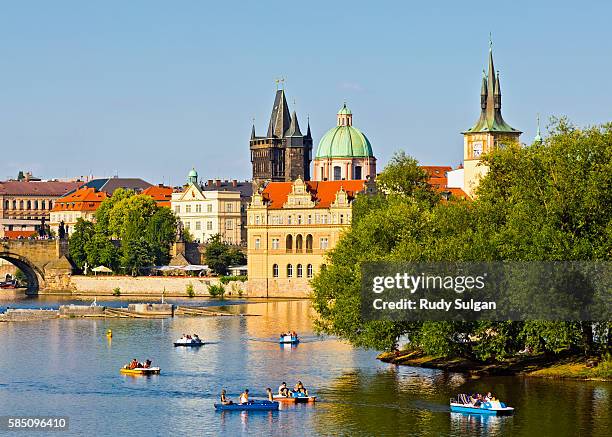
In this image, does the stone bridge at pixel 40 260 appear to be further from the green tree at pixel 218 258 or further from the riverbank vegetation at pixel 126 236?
the green tree at pixel 218 258

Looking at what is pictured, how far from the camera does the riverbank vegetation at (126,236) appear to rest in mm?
163250

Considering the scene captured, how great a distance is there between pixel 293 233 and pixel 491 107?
95.9 ft

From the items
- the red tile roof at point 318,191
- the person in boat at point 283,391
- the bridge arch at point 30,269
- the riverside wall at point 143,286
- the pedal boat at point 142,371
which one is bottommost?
the person in boat at point 283,391

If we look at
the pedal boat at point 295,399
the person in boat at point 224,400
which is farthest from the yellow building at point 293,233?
the person in boat at point 224,400

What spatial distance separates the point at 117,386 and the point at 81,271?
9104 centimetres

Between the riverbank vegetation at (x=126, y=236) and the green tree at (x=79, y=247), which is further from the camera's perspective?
the green tree at (x=79, y=247)

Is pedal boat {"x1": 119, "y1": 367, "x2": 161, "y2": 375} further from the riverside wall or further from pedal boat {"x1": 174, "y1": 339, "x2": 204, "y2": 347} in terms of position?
the riverside wall

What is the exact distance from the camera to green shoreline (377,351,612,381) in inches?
2827

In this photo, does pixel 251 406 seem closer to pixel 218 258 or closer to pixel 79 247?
pixel 218 258

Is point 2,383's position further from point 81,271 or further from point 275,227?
point 81,271

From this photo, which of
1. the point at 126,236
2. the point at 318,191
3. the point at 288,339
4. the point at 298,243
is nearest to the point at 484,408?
the point at 288,339

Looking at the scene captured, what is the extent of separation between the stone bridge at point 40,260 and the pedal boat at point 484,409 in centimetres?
10028

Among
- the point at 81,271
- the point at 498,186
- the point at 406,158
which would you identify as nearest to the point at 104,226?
the point at 81,271

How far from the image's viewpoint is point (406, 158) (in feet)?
381
